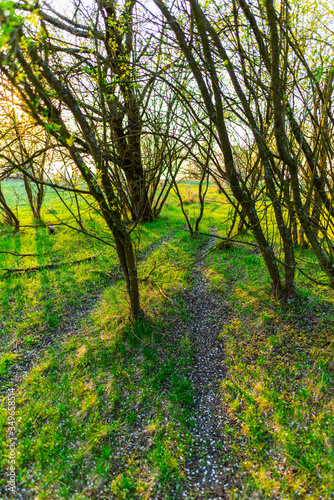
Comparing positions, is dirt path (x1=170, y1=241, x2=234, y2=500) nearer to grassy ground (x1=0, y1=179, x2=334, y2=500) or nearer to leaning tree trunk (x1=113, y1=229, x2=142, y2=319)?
grassy ground (x1=0, y1=179, x2=334, y2=500)

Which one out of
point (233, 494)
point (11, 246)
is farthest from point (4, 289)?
point (233, 494)

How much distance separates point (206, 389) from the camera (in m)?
4.81

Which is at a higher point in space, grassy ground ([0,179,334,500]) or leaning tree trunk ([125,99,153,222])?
leaning tree trunk ([125,99,153,222])

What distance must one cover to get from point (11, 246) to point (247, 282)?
8.93m

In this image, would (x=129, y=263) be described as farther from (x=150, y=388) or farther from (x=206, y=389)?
(x=206, y=389)

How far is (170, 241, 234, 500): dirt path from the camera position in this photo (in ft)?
11.4

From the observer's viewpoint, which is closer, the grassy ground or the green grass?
the green grass

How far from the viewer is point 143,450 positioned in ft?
12.7

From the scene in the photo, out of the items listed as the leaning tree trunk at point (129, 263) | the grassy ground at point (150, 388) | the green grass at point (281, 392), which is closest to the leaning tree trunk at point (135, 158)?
the leaning tree trunk at point (129, 263)

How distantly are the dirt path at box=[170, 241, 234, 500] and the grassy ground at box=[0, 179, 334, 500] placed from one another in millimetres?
138

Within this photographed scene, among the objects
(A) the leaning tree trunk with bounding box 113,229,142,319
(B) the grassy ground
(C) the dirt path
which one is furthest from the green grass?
(A) the leaning tree trunk with bounding box 113,229,142,319

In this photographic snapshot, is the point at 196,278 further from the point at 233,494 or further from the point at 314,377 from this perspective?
the point at 233,494

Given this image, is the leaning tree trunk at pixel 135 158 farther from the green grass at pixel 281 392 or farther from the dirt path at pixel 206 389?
the green grass at pixel 281 392

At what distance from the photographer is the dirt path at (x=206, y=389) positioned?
3.48 metres
